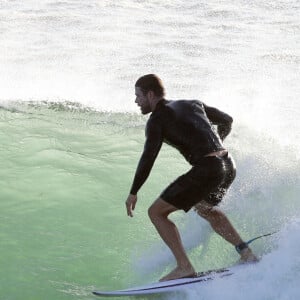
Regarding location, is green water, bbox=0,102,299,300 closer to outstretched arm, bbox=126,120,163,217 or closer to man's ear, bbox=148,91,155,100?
outstretched arm, bbox=126,120,163,217

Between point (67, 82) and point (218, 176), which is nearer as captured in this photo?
point (218, 176)

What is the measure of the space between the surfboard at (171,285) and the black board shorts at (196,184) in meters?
0.65

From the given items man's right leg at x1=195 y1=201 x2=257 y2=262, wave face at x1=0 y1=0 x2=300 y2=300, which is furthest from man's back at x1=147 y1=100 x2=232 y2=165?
wave face at x1=0 y1=0 x2=300 y2=300

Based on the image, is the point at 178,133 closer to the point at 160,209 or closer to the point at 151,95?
the point at 151,95

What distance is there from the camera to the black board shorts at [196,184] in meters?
5.62

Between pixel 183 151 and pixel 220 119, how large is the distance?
64 cm

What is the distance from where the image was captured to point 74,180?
30.7ft

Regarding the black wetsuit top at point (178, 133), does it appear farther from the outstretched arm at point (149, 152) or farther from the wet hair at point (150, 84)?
the wet hair at point (150, 84)

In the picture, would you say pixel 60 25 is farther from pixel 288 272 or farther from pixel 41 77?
pixel 288 272

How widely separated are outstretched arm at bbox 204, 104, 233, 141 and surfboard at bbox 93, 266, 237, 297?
1342mm

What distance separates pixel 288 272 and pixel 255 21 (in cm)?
1755

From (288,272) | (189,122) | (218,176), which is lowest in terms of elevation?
(288,272)

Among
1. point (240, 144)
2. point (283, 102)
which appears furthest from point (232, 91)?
point (240, 144)

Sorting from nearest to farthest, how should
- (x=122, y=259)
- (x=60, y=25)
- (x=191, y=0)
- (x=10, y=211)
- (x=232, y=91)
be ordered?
(x=122, y=259)
(x=10, y=211)
(x=232, y=91)
(x=60, y=25)
(x=191, y=0)
